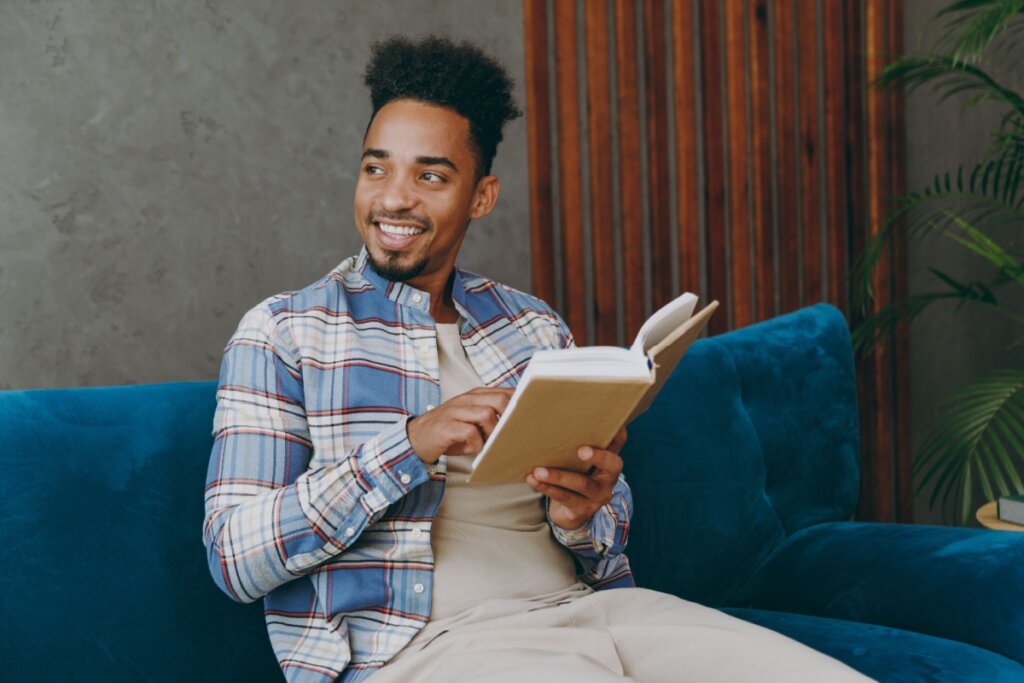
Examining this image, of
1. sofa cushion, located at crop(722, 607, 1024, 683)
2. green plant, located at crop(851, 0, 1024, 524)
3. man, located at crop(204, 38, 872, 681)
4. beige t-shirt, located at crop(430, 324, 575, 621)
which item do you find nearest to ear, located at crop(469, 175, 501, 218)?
man, located at crop(204, 38, 872, 681)

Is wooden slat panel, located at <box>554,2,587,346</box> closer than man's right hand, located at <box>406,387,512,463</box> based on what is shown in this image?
No

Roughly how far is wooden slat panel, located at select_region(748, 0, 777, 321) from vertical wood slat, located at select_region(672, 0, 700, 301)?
21cm

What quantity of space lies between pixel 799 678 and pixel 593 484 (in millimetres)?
306

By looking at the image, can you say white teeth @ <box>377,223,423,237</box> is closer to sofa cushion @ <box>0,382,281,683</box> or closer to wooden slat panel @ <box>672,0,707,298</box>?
sofa cushion @ <box>0,382,281,683</box>

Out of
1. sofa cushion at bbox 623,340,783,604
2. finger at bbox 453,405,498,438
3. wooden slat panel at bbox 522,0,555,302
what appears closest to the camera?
finger at bbox 453,405,498,438

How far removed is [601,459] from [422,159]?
20.2 inches

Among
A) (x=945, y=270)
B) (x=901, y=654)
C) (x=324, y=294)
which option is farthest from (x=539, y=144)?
(x=901, y=654)

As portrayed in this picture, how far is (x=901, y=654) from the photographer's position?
4.79 feet

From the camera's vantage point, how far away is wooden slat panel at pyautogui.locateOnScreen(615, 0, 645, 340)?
Answer: 2.63 m

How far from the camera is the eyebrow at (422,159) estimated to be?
143cm

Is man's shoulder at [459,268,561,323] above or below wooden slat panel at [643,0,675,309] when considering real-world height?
below

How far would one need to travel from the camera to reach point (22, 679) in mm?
1231

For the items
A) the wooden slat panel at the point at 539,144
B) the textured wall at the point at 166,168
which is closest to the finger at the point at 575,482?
the textured wall at the point at 166,168

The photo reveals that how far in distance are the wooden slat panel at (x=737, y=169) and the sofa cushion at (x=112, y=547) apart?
5.88 feet
